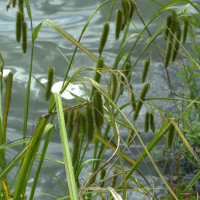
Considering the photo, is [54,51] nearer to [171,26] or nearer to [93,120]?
[171,26]

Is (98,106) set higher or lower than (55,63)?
higher

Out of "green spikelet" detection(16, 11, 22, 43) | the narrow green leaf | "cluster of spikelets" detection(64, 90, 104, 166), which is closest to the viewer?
the narrow green leaf

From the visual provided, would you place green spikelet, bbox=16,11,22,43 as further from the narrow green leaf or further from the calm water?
the calm water

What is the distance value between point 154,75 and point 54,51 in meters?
0.88

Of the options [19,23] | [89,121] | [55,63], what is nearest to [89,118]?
[89,121]

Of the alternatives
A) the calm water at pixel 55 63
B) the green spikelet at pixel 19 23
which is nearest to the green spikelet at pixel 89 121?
the green spikelet at pixel 19 23

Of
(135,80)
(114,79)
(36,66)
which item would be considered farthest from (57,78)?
(114,79)

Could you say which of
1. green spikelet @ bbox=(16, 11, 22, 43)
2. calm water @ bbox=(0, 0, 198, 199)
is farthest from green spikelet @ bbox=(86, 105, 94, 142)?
calm water @ bbox=(0, 0, 198, 199)

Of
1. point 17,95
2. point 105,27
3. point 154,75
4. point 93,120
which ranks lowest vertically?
point 17,95

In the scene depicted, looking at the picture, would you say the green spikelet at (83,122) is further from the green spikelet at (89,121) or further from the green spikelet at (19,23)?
the green spikelet at (19,23)

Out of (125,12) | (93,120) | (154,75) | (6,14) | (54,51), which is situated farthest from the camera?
(6,14)

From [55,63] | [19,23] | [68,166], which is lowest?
[55,63]

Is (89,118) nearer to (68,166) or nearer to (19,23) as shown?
(68,166)

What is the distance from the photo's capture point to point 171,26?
2.14 ft
